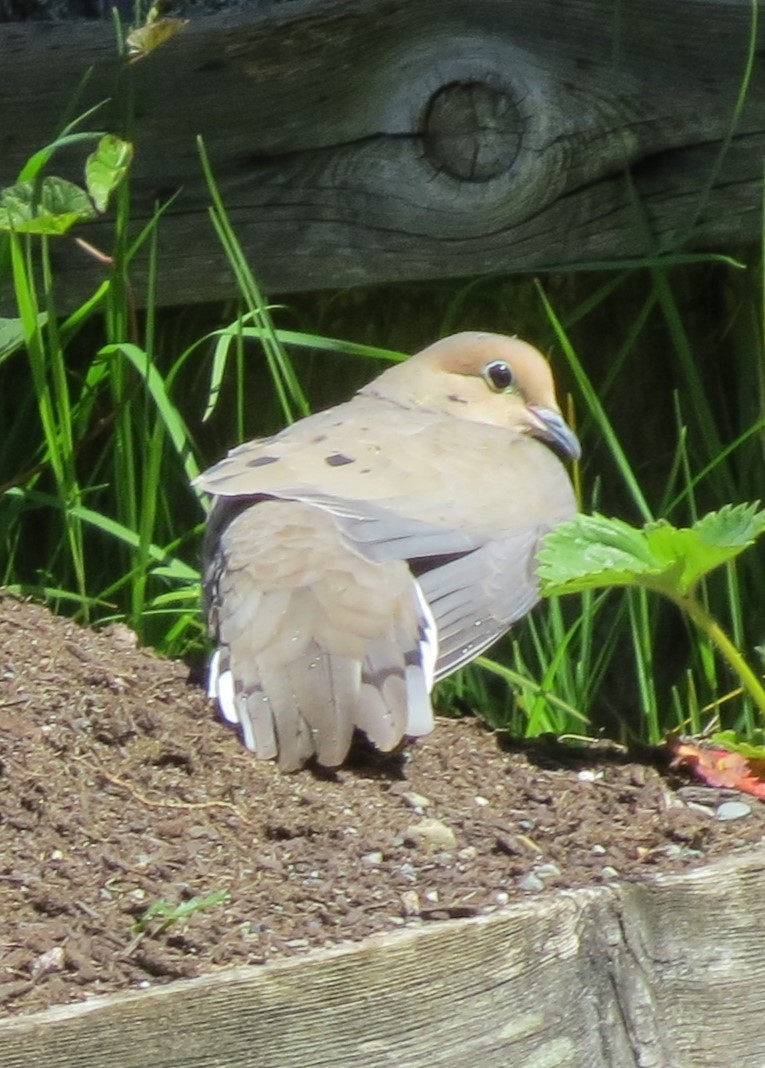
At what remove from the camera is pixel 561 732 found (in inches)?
124

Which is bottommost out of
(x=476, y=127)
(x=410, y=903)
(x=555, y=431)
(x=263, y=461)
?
(x=410, y=903)

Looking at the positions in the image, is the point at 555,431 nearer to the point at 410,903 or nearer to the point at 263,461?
the point at 263,461

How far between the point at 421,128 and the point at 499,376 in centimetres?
47

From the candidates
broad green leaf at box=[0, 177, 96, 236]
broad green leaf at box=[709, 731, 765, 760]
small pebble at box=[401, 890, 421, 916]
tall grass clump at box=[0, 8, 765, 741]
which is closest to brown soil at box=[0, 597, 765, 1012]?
small pebble at box=[401, 890, 421, 916]

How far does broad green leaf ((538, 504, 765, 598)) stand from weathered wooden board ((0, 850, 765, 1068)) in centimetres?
49

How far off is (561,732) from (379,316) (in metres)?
0.92

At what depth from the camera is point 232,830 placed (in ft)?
7.64

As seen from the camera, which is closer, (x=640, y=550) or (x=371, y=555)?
(x=640, y=550)

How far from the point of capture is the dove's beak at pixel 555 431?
3.23 m

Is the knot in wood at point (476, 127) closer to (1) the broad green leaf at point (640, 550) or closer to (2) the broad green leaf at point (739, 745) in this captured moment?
(1) the broad green leaf at point (640, 550)

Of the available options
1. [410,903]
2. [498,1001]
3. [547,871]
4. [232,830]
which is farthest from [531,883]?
[232,830]

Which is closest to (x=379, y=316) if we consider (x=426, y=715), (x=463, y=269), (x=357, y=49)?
(x=463, y=269)

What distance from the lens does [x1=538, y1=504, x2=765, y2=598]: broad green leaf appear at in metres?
2.43

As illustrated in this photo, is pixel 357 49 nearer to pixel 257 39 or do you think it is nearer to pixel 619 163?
pixel 257 39
